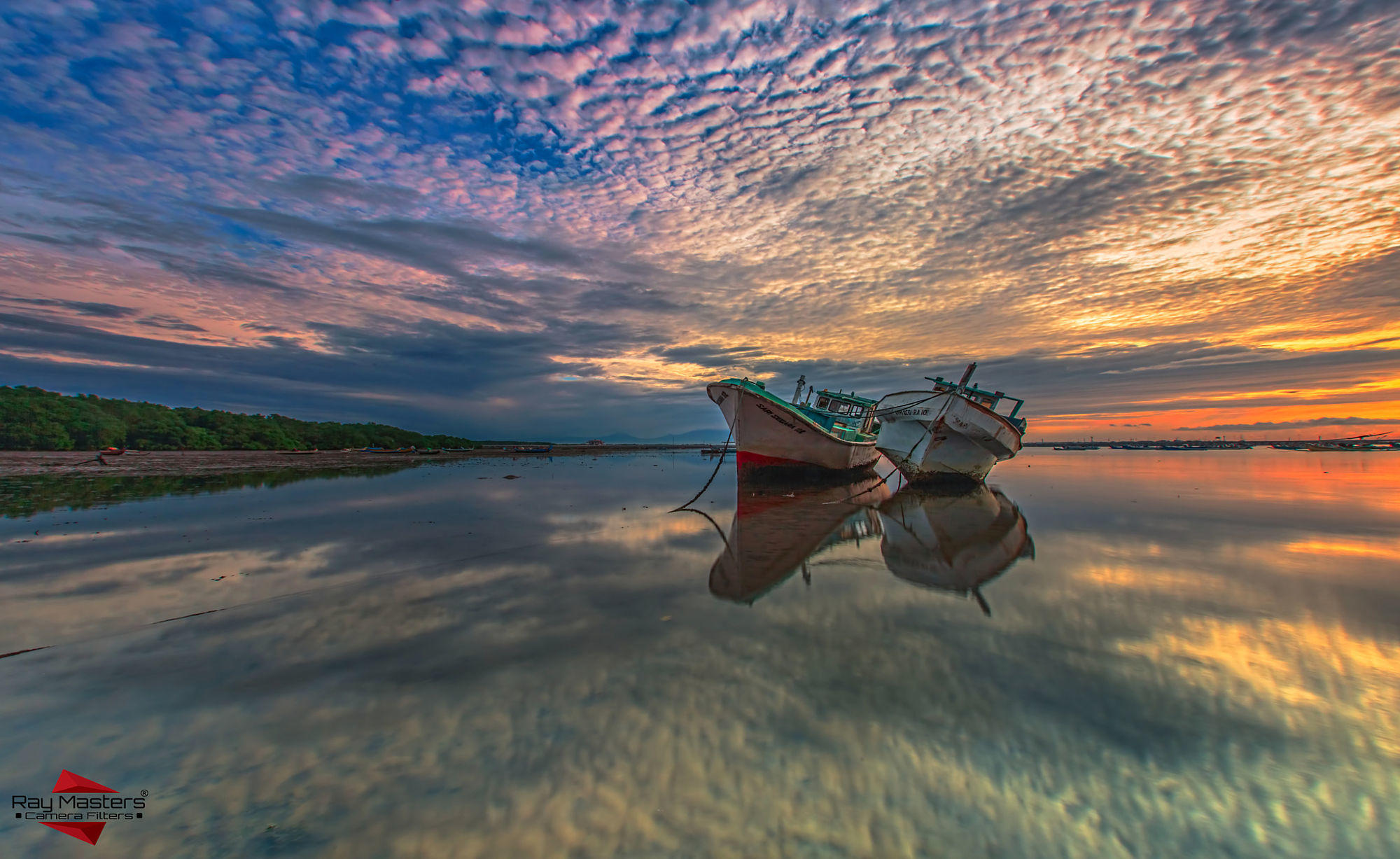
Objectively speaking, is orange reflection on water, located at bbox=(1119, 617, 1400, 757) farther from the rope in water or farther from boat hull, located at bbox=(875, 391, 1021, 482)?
boat hull, located at bbox=(875, 391, 1021, 482)

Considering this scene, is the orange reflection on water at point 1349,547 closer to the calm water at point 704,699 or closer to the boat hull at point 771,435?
the calm water at point 704,699

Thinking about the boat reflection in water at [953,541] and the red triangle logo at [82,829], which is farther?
the boat reflection in water at [953,541]

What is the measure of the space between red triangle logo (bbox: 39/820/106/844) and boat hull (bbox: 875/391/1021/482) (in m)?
24.4

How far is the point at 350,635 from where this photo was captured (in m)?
6.00

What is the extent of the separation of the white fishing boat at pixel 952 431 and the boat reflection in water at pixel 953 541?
4065 millimetres

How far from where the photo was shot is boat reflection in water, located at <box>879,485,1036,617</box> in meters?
8.80

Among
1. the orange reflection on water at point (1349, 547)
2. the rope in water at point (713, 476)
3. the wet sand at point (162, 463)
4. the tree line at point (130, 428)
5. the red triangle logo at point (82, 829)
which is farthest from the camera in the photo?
the tree line at point (130, 428)

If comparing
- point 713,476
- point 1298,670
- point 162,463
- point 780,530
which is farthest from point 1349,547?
point 162,463

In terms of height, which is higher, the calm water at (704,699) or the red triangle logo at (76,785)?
the red triangle logo at (76,785)

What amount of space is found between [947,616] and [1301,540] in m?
12.1

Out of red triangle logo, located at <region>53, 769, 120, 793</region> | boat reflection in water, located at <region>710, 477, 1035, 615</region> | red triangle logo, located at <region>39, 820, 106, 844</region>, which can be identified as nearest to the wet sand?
boat reflection in water, located at <region>710, 477, 1035, 615</region>

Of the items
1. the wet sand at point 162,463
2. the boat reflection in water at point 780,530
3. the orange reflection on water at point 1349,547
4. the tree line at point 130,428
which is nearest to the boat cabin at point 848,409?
the boat reflection in water at point 780,530

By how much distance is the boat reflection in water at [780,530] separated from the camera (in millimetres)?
8562

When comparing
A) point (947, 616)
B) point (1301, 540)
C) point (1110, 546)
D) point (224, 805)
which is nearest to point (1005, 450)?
point (1301, 540)
